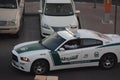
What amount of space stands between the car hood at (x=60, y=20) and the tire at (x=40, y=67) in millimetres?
5125

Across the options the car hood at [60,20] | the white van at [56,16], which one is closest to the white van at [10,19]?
the white van at [56,16]

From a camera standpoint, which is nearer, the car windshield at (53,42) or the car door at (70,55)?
the car door at (70,55)

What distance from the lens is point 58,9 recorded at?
2089cm

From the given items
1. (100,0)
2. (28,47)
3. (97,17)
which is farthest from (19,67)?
(100,0)

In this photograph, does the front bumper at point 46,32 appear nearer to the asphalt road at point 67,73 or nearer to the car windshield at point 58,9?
the car windshield at point 58,9

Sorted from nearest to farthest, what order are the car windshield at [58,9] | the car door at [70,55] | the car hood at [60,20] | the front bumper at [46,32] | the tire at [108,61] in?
the car door at [70,55] < the tire at [108,61] < the front bumper at [46,32] < the car hood at [60,20] < the car windshield at [58,9]

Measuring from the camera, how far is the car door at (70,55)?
14.5 meters

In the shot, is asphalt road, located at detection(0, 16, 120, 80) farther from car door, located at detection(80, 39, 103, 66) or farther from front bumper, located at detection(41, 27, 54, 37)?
front bumper, located at detection(41, 27, 54, 37)

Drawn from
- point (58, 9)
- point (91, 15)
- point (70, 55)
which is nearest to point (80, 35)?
point (70, 55)

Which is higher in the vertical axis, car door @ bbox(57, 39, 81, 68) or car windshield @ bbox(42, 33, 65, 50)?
car windshield @ bbox(42, 33, 65, 50)

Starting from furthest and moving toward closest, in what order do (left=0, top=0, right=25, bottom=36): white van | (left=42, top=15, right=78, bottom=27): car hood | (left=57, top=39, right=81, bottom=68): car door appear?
(left=0, top=0, right=25, bottom=36): white van → (left=42, top=15, right=78, bottom=27): car hood → (left=57, top=39, right=81, bottom=68): car door

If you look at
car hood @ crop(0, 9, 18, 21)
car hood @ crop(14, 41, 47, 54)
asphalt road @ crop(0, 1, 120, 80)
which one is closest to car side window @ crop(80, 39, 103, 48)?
asphalt road @ crop(0, 1, 120, 80)

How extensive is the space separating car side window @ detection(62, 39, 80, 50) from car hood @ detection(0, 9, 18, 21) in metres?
5.72

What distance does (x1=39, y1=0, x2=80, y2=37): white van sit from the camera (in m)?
19.2
